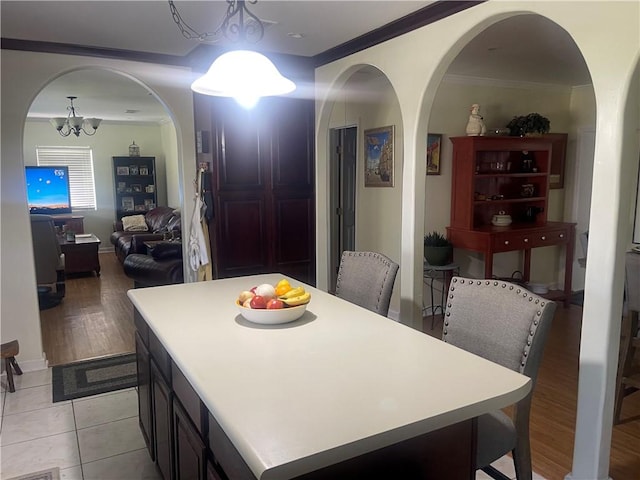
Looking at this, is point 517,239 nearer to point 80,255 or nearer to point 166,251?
point 166,251

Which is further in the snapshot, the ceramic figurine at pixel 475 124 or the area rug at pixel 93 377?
the ceramic figurine at pixel 475 124

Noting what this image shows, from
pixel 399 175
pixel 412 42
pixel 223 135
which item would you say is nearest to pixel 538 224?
pixel 399 175

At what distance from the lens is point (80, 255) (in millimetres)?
6965

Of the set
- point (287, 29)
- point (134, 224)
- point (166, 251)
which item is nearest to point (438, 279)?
point (287, 29)

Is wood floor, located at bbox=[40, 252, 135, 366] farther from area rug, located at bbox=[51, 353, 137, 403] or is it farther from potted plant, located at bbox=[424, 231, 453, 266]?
potted plant, located at bbox=[424, 231, 453, 266]

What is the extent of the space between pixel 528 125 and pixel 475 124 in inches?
26.3

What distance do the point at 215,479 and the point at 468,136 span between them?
3941 millimetres

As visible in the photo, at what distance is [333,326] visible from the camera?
1896 mm

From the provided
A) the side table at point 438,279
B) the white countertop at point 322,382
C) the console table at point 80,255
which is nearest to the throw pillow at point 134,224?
the console table at point 80,255

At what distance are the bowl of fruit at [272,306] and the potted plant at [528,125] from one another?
3.73 meters

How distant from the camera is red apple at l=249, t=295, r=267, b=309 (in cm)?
189

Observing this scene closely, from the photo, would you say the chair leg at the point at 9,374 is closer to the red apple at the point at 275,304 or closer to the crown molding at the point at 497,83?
the red apple at the point at 275,304

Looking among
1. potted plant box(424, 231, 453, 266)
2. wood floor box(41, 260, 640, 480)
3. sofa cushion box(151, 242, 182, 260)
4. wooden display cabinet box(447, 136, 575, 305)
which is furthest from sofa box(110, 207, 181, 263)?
wooden display cabinet box(447, 136, 575, 305)

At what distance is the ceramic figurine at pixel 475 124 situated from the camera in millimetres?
4504
